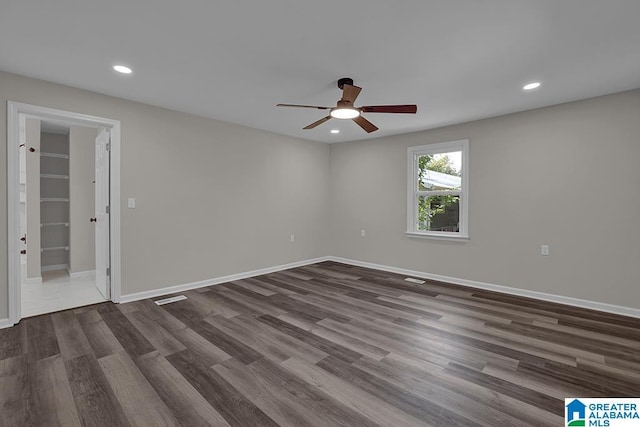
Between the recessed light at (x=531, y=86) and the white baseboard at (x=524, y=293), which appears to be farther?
the white baseboard at (x=524, y=293)

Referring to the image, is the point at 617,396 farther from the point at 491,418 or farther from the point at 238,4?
the point at 238,4

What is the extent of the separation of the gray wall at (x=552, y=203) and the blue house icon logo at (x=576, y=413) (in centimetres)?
232

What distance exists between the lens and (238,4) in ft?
6.18

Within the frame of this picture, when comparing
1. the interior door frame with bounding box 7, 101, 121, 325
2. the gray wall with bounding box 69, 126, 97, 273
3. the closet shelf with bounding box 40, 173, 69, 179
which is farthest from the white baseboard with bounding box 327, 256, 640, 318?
the closet shelf with bounding box 40, 173, 69, 179

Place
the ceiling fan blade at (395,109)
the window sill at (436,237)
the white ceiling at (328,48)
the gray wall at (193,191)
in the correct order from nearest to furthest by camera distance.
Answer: the white ceiling at (328,48) → the ceiling fan blade at (395,109) → the gray wall at (193,191) → the window sill at (436,237)

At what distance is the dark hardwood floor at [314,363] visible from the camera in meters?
1.78

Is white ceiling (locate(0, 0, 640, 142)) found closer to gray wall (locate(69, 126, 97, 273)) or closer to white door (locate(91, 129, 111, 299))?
white door (locate(91, 129, 111, 299))

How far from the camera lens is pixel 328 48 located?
2.39 m

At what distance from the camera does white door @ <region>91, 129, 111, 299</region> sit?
3.68m

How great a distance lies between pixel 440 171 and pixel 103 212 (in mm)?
4894

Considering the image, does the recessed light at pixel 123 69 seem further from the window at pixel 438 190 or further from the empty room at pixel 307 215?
the window at pixel 438 190

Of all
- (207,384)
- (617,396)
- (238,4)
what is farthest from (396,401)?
(238,4)

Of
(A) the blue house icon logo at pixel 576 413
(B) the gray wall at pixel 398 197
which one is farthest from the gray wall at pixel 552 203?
(A) the blue house icon logo at pixel 576 413

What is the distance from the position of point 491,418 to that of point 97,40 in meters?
3.76
